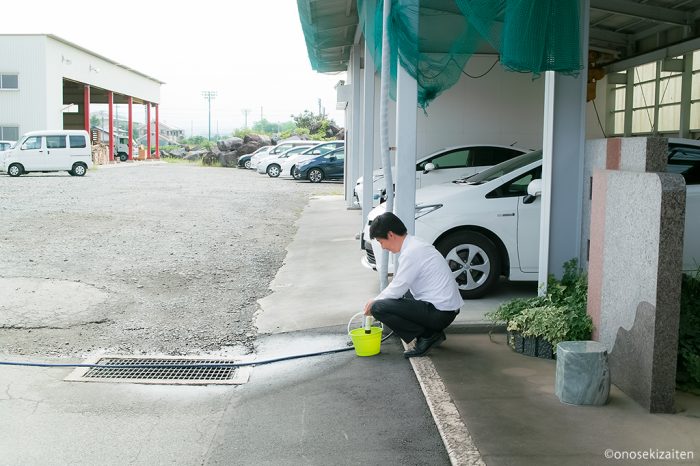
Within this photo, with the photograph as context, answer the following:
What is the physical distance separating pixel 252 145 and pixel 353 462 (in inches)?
1842

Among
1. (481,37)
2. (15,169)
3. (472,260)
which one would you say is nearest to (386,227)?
(481,37)

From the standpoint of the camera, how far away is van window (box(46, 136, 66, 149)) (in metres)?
31.5

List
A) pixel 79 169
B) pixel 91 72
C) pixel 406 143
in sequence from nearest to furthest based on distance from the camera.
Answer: pixel 406 143, pixel 79 169, pixel 91 72

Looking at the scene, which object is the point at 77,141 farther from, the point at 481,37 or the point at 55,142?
the point at 481,37

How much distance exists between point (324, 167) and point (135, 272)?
69.7 feet

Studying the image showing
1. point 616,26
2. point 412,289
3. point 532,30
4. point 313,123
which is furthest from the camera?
point 313,123

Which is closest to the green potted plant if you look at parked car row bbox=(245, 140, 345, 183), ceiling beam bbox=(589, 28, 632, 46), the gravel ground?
the gravel ground

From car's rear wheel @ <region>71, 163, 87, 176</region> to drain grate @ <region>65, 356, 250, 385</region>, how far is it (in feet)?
92.6

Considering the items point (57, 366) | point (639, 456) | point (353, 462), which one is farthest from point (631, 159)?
point (57, 366)

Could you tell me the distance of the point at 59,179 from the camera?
2998 cm

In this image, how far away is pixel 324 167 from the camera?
3100cm

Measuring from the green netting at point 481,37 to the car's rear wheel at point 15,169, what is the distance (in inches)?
1103

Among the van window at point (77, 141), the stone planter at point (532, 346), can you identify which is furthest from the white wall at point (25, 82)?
the stone planter at point (532, 346)

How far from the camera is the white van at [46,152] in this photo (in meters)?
31.3
